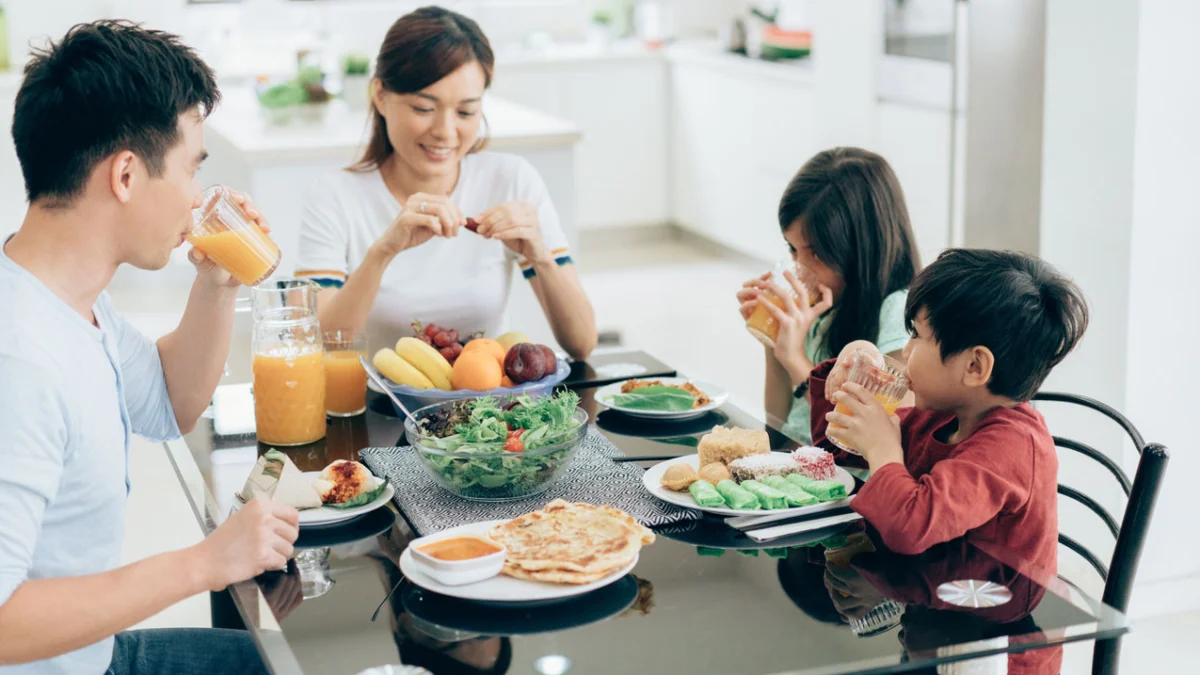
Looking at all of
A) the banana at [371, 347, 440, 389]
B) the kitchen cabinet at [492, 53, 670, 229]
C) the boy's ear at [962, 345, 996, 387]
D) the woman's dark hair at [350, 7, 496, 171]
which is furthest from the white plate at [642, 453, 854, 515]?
the kitchen cabinet at [492, 53, 670, 229]

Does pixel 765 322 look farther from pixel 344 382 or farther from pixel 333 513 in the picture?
pixel 333 513

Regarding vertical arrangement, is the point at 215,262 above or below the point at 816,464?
above

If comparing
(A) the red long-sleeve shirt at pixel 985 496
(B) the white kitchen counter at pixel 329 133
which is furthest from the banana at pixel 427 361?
(B) the white kitchen counter at pixel 329 133

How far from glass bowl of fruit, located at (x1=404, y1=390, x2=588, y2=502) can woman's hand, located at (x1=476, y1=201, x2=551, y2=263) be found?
21.4 inches

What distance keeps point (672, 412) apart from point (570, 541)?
0.53 m

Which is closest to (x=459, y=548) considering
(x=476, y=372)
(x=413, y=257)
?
(x=476, y=372)

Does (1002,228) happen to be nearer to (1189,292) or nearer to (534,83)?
→ (1189,292)

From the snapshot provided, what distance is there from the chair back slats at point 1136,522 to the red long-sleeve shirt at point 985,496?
68 mm

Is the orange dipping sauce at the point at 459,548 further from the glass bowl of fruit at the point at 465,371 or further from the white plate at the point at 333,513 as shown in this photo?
the glass bowl of fruit at the point at 465,371

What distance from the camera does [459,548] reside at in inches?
49.8

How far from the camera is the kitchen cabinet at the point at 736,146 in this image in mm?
5320

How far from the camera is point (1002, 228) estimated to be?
2.62 m

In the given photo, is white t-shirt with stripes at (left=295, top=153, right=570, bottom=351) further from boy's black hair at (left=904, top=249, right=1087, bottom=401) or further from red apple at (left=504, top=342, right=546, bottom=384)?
boy's black hair at (left=904, top=249, right=1087, bottom=401)


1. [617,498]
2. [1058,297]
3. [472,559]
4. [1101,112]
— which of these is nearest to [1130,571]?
[1058,297]
